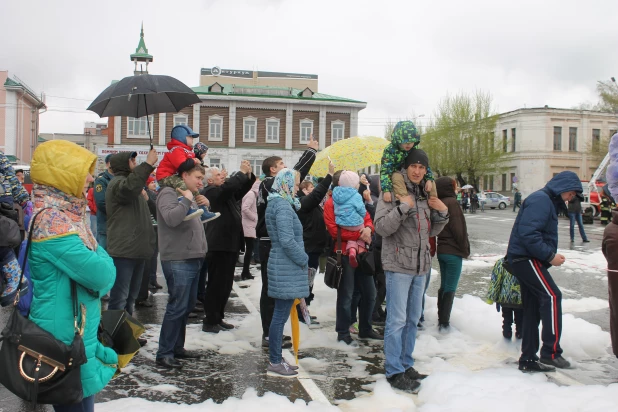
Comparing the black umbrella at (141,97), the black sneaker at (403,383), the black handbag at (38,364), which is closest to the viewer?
the black handbag at (38,364)

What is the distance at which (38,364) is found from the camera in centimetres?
269

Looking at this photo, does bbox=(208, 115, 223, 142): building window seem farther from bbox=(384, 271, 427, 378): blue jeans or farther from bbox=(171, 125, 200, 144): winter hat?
bbox=(384, 271, 427, 378): blue jeans

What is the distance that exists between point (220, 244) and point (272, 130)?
47.5 metres

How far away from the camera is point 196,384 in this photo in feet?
16.3

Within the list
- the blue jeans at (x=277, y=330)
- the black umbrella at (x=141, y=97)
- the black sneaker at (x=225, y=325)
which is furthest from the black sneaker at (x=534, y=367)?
the black umbrella at (x=141, y=97)

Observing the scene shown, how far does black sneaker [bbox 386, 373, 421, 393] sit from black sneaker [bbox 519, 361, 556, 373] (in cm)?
120

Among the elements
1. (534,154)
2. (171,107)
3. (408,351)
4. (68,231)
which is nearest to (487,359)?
(408,351)

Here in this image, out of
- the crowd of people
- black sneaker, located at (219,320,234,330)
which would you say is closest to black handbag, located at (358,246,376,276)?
the crowd of people

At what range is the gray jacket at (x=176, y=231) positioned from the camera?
5.21 metres

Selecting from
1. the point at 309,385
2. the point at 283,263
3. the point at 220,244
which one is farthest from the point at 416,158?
the point at 220,244

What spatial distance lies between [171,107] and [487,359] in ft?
16.3

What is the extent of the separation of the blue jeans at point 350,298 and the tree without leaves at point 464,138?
57013mm

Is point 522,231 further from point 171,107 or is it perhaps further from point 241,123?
point 241,123

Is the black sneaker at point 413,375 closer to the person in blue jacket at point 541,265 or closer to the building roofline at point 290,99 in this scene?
the person in blue jacket at point 541,265
